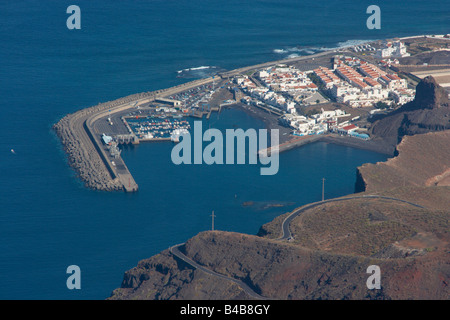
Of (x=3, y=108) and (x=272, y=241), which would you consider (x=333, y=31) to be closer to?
(x=3, y=108)

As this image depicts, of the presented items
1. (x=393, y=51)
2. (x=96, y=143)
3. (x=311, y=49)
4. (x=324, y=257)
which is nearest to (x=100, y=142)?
(x=96, y=143)

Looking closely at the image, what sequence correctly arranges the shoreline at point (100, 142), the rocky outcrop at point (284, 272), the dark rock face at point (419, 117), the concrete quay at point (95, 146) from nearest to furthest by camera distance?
the rocky outcrop at point (284, 272), the concrete quay at point (95, 146), the shoreline at point (100, 142), the dark rock face at point (419, 117)

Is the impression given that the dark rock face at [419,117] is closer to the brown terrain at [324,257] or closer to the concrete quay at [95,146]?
the brown terrain at [324,257]

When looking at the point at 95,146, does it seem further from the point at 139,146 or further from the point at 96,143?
the point at 139,146

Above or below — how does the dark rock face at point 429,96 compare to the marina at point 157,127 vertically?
above

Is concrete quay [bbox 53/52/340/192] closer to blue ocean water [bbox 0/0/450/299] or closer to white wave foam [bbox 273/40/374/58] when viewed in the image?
blue ocean water [bbox 0/0/450/299]

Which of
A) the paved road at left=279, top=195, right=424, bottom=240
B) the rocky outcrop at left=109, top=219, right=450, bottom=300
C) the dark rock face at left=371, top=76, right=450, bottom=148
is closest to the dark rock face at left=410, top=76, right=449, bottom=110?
the dark rock face at left=371, top=76, right=450, bottom=148

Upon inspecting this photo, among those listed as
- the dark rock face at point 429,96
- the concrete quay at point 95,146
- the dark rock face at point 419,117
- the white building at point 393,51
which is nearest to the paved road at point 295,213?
the concrete quay at point 95,146
